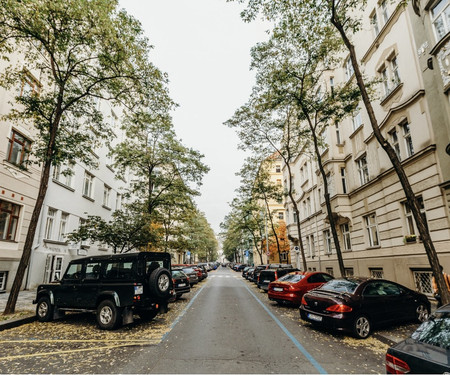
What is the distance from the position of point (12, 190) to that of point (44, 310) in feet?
27.8

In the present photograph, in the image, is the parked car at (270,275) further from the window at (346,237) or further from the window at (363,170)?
the window at (363,170)

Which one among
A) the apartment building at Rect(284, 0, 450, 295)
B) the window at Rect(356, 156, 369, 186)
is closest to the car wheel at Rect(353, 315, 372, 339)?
the apartment building at Rect(284, 0, 450, 295)

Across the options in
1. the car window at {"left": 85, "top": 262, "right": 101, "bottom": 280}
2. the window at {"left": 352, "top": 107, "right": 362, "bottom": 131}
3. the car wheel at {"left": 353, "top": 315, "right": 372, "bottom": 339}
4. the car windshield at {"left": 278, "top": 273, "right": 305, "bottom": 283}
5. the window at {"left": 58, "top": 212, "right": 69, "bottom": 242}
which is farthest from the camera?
the window at {"left": 58, "top": 212, "right": 69, "bottom": 242}

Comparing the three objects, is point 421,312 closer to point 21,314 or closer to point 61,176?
point 21,314

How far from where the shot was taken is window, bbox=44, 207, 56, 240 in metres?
17.2

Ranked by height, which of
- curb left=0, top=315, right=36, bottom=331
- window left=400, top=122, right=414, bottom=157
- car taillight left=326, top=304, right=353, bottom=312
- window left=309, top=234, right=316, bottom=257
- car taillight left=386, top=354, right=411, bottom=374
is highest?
window left=400, top=122, right=414, bottom=157

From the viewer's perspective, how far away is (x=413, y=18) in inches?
491

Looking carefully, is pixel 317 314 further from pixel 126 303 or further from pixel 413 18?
pixel 413 18

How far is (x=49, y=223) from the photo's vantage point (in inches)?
696

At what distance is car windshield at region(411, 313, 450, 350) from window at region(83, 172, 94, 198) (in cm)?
2339

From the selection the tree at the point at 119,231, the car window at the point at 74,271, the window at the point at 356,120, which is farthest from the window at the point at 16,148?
the window at the point at 356,120

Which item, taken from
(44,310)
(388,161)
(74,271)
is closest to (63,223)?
(44,310)

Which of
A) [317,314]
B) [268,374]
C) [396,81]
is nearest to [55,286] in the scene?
[268,374]

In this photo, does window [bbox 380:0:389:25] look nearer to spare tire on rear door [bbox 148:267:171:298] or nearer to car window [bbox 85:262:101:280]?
spare tire on rear door [bbox 148:267:171:298]
